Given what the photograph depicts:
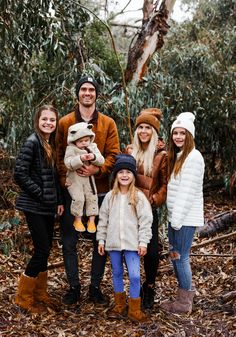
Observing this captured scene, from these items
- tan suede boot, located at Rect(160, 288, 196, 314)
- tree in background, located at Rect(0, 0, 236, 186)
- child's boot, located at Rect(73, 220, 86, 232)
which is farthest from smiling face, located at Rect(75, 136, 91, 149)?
tree in background, located at Rect(0, 0, 236, 186)

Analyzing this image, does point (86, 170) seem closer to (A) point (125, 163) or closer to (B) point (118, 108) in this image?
(A) point (125, 163)

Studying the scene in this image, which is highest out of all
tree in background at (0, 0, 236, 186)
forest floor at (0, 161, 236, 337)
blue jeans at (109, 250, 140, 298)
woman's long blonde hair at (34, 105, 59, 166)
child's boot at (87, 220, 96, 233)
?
tree in background at (0, 0, 236, 186)

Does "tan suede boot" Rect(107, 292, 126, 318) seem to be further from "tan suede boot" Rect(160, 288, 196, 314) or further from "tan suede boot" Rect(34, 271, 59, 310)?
"tan suede boot" Rect(34, 271, 59, 310)

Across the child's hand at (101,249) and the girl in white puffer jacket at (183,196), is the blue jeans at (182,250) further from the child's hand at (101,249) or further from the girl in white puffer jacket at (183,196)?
the child's hand at (101,249)

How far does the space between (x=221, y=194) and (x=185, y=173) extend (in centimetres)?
504

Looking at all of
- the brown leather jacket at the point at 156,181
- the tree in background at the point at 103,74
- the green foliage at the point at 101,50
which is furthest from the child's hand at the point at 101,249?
the green foliage at the point at 101,50

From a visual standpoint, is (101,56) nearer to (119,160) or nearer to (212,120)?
(212,120)

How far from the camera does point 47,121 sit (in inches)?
133

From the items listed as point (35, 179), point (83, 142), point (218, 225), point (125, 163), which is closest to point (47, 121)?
point (83, 142)

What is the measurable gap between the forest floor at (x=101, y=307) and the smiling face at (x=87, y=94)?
61.2 inches

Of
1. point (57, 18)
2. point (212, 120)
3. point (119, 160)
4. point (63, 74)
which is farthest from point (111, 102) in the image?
point (212, 120)

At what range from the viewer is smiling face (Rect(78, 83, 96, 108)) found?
345 cm

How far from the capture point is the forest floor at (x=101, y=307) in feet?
10.7

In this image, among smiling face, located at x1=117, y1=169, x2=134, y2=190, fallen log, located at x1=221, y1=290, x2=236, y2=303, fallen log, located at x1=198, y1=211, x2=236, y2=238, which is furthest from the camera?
fallen log, located at x1=198, y1=211, x2=236, y2=238
